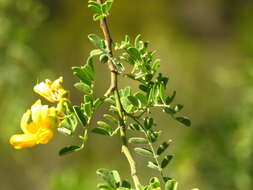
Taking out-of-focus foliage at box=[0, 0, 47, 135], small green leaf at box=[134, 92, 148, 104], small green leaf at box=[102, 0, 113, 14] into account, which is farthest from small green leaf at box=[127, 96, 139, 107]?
out-of-focus foliage at box=[0, 0, 47, 135]

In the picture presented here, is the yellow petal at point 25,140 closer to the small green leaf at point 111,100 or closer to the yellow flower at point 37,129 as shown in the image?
the yellow flower at point 37,129

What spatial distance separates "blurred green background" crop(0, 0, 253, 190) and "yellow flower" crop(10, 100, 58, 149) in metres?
0.68

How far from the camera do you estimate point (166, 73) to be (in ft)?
10.7

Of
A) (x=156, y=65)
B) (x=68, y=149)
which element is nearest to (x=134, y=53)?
(x=156, y=65)

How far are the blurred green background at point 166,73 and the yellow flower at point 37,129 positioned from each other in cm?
68

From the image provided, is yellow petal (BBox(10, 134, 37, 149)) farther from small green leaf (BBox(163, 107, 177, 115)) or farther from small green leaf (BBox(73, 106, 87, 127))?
small green leaf (BBox(163, 107, 177, 115))

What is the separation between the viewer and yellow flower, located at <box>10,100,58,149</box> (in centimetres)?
64

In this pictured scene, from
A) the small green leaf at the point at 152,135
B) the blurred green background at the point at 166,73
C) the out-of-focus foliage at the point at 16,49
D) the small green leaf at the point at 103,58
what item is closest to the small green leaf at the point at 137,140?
the small green leaf at the point at 152,135

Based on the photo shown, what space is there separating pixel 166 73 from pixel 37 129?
2634 millimetres

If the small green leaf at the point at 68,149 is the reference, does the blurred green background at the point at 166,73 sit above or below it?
above

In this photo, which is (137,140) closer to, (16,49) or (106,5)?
(106,5)

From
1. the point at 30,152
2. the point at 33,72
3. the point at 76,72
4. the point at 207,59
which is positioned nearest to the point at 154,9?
the point at 207,59

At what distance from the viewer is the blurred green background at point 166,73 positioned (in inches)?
64.1

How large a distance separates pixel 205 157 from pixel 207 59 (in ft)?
5.57
